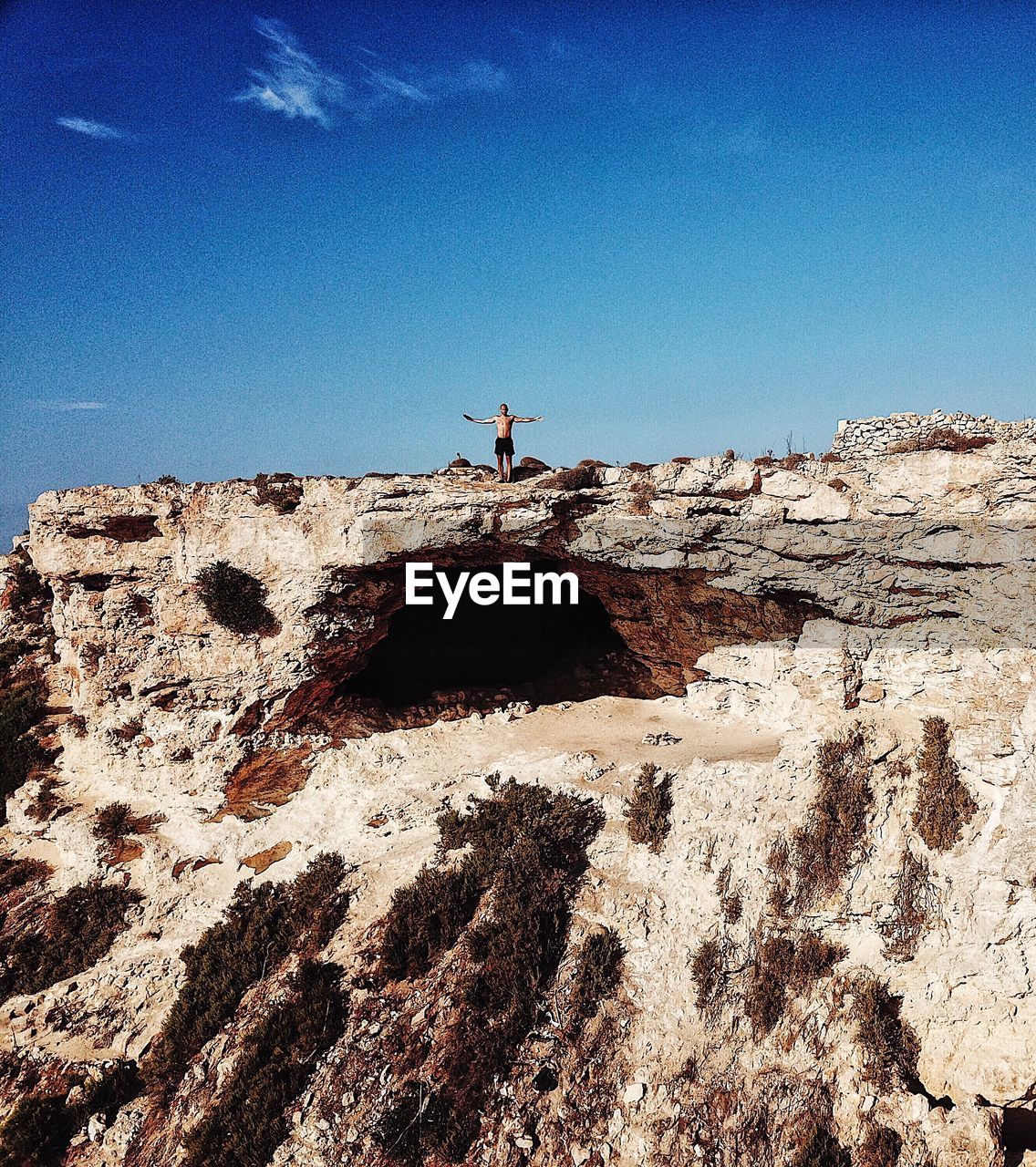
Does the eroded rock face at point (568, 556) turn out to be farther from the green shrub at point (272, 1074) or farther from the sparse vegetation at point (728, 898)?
the green shrub at point (272, 1074)

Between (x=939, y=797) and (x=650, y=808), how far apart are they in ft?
18.3

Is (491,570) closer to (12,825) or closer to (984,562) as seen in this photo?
(984,562)

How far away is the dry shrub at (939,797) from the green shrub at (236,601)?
49.1 ft

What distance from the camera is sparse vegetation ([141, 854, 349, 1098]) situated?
1202 cm

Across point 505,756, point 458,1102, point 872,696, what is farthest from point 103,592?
point 872,696

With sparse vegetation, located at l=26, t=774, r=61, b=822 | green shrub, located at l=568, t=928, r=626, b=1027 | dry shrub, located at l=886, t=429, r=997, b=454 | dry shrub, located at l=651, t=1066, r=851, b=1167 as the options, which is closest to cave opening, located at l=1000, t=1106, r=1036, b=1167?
dry shrub, located at l=651, t=1066, r=851, b=1167

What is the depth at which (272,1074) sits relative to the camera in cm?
1116

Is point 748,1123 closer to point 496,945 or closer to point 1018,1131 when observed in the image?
point 1018,1131

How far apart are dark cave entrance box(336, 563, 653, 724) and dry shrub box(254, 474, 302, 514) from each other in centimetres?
398

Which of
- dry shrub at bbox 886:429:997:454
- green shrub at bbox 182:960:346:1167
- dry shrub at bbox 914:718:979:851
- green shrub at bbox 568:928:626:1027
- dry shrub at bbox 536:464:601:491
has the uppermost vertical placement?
dry shrub at bbox 886:429:997:454

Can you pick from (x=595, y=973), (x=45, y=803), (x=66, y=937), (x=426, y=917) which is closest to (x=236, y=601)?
(x=45, y=803)

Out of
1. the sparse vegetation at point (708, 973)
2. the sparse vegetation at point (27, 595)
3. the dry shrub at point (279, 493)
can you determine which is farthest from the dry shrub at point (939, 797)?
the sparse vegetation at point (27, 595)

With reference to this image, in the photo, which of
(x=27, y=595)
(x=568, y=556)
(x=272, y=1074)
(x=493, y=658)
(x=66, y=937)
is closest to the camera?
(x=272, y=1074)

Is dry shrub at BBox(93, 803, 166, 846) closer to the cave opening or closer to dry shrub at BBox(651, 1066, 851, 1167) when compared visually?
dry shrub at BBox(651, 1066, 851, 1167)
